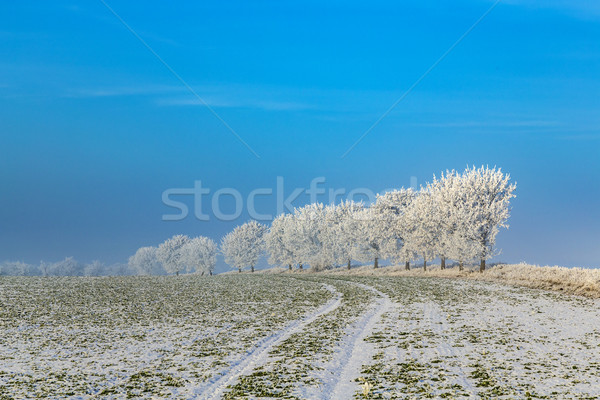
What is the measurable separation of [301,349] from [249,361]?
6.75 feet

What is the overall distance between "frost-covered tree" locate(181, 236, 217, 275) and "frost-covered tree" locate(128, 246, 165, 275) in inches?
825

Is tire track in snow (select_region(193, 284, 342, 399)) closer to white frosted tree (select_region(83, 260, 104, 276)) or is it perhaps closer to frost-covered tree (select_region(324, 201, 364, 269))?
frost-covered tree (select_region(324, 201, 364, 269))

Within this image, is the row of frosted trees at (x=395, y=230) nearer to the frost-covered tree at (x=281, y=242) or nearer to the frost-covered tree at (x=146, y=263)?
the frost-covered tree at (x=281, y=242)

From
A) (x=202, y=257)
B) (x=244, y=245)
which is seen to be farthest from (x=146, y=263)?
(x=244, y=245)

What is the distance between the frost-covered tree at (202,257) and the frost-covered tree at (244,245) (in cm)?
469

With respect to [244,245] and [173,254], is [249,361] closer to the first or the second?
[244,245]

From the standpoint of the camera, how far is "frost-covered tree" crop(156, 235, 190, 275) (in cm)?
13500

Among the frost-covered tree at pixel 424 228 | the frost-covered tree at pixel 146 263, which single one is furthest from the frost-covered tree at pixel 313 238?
the frost-covered tree at pixel 146 263

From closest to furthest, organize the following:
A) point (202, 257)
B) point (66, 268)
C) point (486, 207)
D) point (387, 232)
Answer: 1. point (486, 207)
2. point (387, 232)
3. point (202, 257)
4. point (66, 268)

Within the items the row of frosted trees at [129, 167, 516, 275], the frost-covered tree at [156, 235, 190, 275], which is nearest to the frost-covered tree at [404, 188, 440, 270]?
the row of frosted trees at [129, 167, 516, 275]

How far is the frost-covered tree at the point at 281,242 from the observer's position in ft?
338

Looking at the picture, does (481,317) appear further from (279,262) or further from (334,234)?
(279,262)

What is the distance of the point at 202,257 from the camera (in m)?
126

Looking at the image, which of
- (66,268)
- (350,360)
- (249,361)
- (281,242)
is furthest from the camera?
(66,268)
